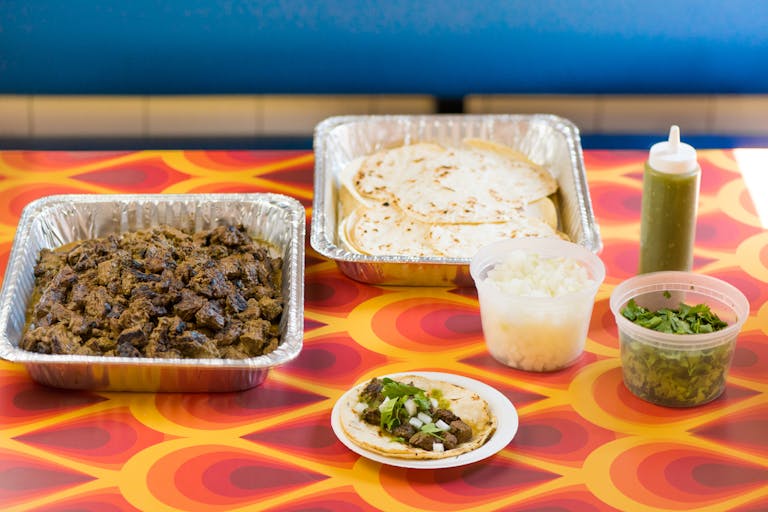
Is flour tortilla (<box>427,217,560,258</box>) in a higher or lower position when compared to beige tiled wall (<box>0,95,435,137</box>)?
lower

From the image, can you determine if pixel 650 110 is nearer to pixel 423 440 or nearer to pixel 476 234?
pixel 476 234

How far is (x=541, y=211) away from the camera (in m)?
2.34

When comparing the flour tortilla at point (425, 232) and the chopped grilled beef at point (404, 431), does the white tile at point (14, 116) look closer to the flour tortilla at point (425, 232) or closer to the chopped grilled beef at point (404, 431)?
the flour tortilla at point (425, 232)

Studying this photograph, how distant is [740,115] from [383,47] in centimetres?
116

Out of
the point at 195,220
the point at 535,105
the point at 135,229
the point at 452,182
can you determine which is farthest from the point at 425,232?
the point at 535,105

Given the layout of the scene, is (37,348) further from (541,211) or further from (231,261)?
(541,211)

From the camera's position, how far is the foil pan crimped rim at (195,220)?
170 cm

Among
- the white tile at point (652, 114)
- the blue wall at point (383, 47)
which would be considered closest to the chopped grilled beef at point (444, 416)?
the blue wall at point (383, 47)

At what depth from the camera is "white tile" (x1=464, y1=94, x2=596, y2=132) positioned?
3.33 m

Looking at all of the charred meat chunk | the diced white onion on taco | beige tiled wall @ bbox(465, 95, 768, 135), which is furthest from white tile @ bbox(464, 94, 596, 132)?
the diced white onion on taco

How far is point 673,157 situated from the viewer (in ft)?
6.19

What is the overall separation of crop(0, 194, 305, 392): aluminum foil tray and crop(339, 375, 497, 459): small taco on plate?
0.16 metres

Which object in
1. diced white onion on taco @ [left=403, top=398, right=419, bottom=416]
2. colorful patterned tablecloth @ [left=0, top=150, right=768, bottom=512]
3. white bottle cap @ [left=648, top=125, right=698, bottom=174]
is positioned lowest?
colorful patterned tablecloth @ [left=0, top=150, right=768, bottom=512]

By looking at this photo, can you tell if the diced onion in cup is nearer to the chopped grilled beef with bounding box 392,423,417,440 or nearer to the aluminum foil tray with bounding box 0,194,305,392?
the chopped grilled beef with bounding box 392,423,417,440
